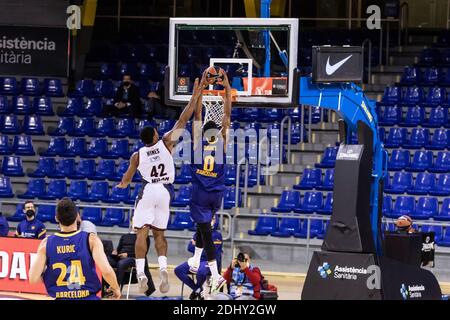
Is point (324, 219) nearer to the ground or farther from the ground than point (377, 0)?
nearer to the ground

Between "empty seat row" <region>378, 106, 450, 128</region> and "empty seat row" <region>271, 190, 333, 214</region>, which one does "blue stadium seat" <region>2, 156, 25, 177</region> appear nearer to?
"empty seat row" <region>271, 190, 333, 214</region>

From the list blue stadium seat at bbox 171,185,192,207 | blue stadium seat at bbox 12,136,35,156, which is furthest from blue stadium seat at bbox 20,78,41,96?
blue stadium seat at bbox 171,185,192,207

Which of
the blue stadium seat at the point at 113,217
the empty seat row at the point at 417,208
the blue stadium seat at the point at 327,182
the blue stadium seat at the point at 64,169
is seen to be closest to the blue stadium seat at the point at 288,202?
the blue stadium seat at the point at 327,182

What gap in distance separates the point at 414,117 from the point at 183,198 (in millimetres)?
5176

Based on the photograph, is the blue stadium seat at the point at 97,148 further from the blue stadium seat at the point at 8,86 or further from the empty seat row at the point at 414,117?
the empty seat row at the point at 414,117

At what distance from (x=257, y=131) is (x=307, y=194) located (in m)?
1.86

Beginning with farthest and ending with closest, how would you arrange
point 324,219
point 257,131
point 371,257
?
point 257,131 < point 324,219 < point 371,257

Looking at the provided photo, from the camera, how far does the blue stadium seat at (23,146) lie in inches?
944

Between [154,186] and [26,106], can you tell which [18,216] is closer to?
[26,106]

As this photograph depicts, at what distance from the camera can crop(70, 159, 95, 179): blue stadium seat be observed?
914 inches
